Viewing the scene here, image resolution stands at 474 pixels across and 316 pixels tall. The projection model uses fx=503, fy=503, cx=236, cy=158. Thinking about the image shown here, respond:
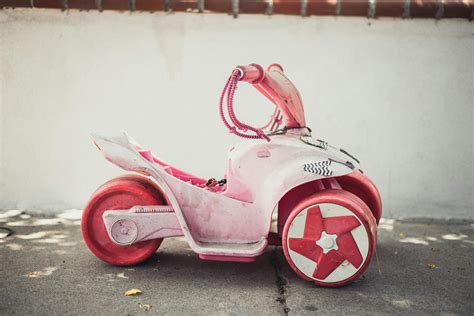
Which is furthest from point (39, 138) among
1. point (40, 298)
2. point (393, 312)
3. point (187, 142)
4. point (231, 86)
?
point (393, 312)

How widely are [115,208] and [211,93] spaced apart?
1.93m

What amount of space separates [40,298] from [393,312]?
2306mm

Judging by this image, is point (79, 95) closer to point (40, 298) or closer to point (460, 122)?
point (40, 298)

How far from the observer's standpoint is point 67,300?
3.31m

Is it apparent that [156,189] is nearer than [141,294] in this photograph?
No

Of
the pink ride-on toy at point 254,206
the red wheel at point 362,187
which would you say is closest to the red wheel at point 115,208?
the pink ride-on toy at point 254,206

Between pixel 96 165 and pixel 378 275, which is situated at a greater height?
pixel 96 165

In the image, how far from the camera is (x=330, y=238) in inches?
135

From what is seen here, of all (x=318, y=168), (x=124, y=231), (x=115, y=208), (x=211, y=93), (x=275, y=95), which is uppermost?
(x=275, y=95)

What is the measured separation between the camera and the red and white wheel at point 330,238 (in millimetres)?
3438

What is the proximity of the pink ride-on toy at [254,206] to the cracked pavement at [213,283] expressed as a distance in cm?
18

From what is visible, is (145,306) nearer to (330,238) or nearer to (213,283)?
(213,283)

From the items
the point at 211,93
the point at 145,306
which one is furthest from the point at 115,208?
the point at 211,93

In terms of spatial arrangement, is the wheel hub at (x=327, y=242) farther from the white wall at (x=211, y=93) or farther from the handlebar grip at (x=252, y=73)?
the white wall at (x=211, y=93)
